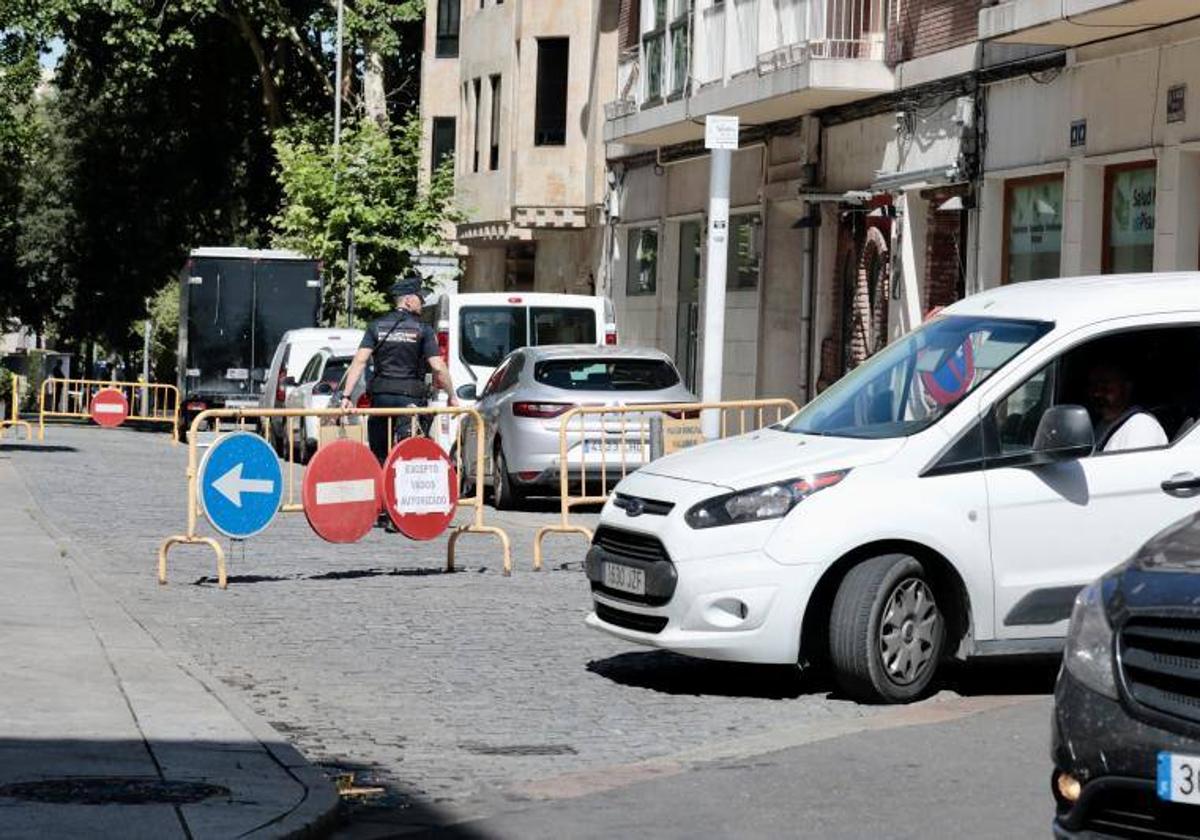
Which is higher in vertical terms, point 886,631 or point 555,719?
point 886,631

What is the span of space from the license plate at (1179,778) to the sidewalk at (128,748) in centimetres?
275

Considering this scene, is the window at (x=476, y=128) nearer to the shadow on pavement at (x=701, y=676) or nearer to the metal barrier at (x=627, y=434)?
the metal barrier at (x=627, y=434)

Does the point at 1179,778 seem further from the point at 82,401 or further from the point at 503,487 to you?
the point at 82,401

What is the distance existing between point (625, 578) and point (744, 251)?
23070mm

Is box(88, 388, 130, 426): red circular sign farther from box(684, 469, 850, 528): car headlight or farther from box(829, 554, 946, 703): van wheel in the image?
box(829, 554, 946, 703): van wheel

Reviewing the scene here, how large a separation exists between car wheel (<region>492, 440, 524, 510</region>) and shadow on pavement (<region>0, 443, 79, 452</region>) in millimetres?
13149

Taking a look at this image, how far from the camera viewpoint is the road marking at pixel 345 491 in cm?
1559

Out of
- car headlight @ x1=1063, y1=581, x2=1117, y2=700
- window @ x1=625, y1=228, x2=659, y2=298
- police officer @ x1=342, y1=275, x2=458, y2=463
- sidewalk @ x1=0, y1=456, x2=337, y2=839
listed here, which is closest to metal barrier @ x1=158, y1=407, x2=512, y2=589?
police officer @ x1=342, y1=275, x2=458, y2=463

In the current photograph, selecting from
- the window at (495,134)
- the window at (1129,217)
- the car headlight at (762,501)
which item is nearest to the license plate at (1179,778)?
the car headlight at (762,501)

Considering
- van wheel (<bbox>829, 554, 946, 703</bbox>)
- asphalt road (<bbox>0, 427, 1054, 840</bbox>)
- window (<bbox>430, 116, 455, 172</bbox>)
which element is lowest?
asphalt road (<bbox>0, 427, 1054, 840</bbox>)

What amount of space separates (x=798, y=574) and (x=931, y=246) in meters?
17.2

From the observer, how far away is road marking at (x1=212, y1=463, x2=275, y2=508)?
15.2 metres

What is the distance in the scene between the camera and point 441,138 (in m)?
52.7

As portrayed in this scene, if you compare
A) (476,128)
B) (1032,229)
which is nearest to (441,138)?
(476,128)
